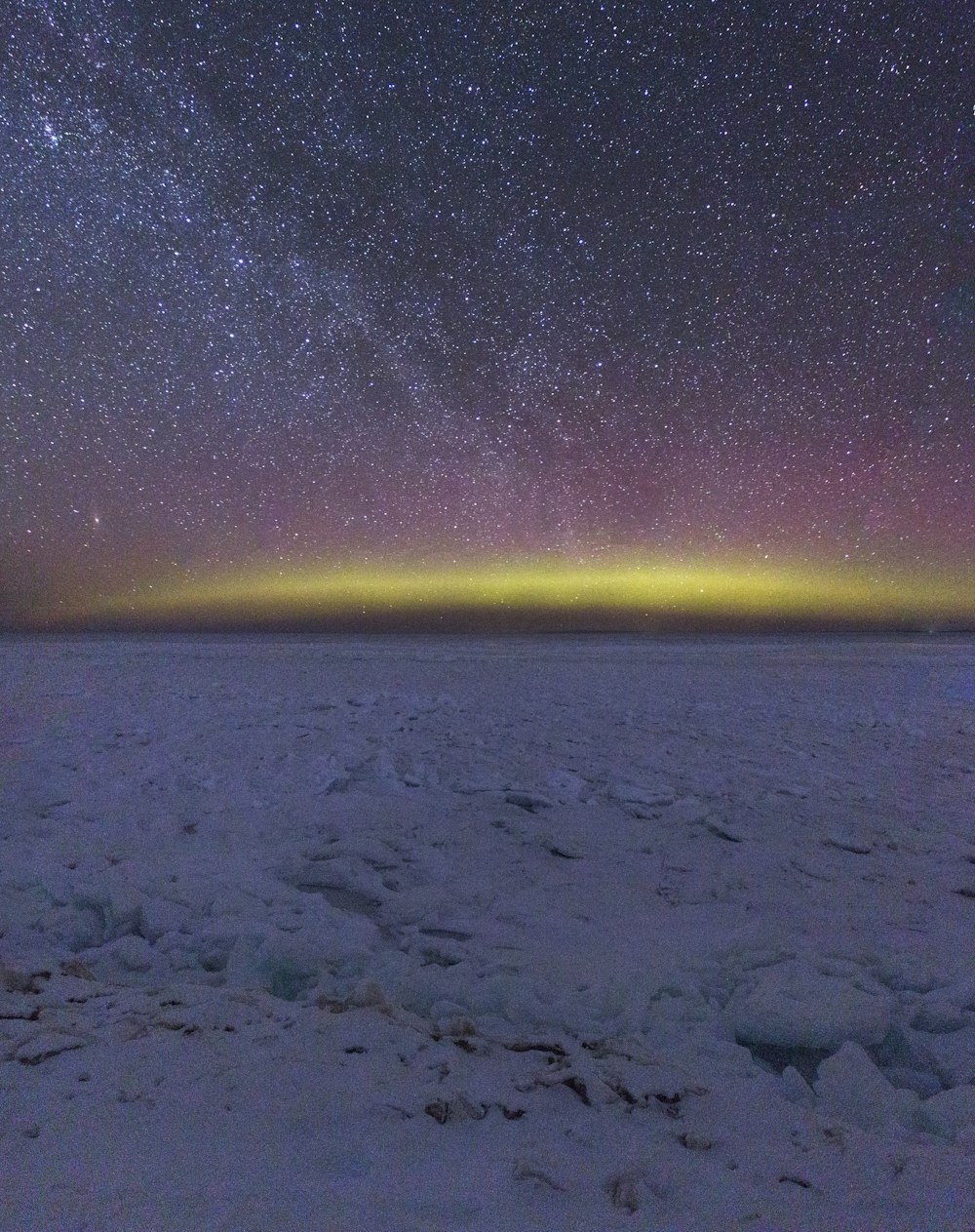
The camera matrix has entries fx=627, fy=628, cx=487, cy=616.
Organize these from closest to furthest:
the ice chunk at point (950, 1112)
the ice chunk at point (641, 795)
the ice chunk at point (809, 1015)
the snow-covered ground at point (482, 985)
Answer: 1. the snow-covered ground at point (482, 985)
2. the ice chunk at point (950, 1112)
3. the ice chunk at point (809, 1015)
4. the ice chunk at point (641, 795)

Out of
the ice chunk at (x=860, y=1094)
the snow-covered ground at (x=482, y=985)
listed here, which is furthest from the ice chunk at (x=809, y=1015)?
the ice chunk at (x=860, y=1094)

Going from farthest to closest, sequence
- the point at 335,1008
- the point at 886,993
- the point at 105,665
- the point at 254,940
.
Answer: the point at 105,665 → the point at 254,940 → the point at 886,993 → the point at 335,1008

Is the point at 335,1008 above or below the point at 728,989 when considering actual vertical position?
above

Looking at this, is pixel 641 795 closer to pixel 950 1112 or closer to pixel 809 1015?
pixel 809 1015

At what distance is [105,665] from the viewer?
57.7 feet

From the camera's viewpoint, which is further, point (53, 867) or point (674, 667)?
point (674, 667)

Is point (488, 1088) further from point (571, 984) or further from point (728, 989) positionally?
point (728, 989)

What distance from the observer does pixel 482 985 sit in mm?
2943

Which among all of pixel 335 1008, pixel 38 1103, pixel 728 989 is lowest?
pixel 728 989

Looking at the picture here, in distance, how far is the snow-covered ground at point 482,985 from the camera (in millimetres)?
1646

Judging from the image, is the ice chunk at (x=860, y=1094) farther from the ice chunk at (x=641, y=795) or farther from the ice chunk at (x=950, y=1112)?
the ice chunk at (x=641, y=795)

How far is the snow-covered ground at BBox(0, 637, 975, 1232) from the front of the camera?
1646 mm

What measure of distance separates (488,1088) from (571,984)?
3.40 ft

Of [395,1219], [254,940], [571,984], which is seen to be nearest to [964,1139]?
[571,984]
